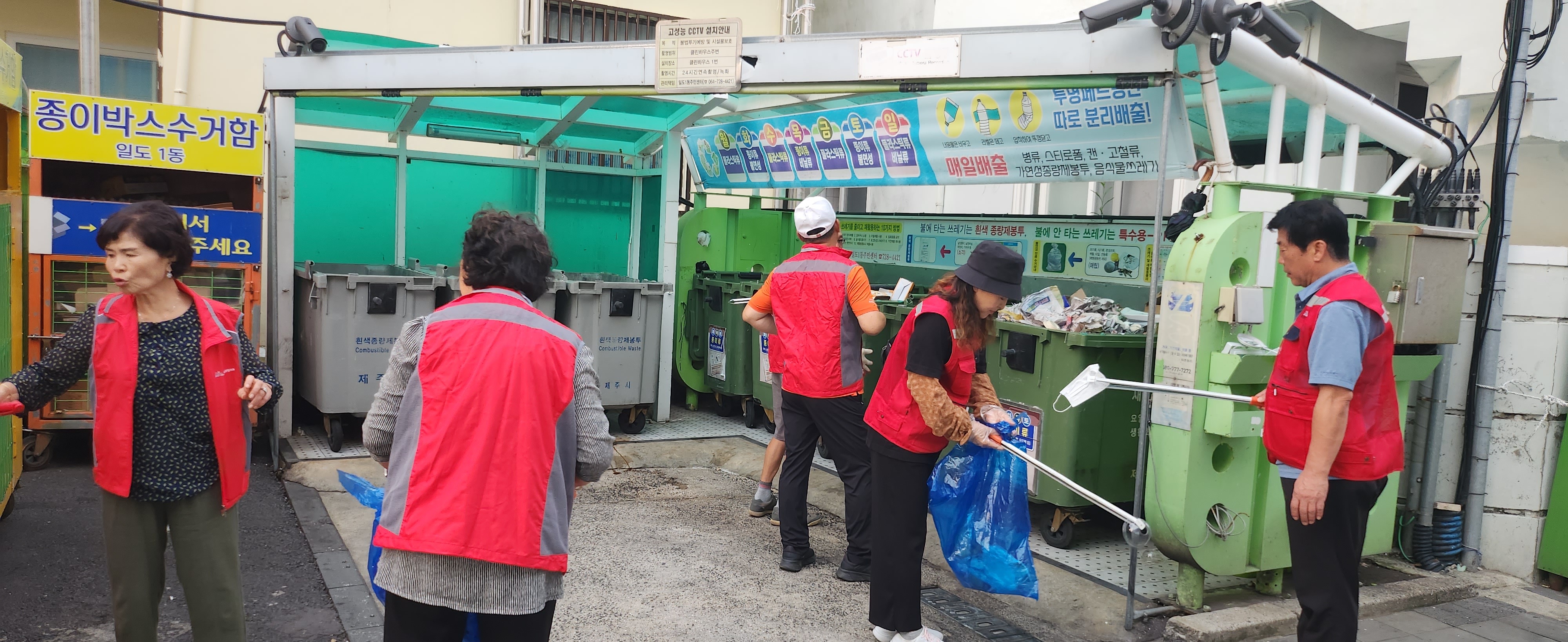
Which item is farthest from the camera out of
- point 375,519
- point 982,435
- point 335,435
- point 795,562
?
point 335,435

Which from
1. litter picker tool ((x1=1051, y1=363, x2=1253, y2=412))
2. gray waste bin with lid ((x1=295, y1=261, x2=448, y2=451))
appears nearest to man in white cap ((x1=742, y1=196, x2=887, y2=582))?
litter picker tool ((x1=1051, y1=363, x2=1253, y2=412))

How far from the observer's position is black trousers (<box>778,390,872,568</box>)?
433cm

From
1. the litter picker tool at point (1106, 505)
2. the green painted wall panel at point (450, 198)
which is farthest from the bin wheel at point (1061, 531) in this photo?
the green painted wall panel at point (450, 198)

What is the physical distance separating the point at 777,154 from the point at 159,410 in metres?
5.35

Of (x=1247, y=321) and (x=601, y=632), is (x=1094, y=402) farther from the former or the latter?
(x=601, y=632)

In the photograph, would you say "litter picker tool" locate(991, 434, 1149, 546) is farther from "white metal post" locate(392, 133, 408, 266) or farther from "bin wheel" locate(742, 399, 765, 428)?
"white metal post" locate(392, 133, 408, 266)

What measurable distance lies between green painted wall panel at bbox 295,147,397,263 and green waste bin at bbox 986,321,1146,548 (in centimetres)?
499

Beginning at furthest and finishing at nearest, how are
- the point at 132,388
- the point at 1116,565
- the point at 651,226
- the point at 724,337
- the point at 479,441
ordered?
the point at 651,226
the point at 724,337
the point at 1116,565
the point at 132,388
the point at 479,441

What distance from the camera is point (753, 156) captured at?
25.8ft

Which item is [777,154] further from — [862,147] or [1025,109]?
[1025,109]

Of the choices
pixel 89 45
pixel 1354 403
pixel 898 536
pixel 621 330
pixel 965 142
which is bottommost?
pixel 898 536

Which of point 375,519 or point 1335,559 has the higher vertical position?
point 375,519

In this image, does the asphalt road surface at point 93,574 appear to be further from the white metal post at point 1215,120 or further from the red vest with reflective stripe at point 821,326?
the white metal post at point 1215,120

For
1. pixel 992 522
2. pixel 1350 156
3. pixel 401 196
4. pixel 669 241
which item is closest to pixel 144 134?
pixel 401 196
